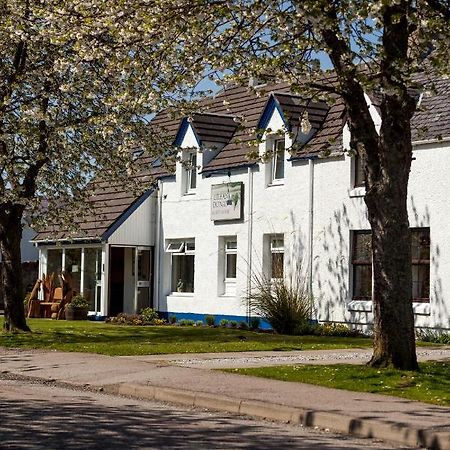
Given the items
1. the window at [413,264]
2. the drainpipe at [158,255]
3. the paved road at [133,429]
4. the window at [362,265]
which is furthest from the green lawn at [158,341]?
the paved road at [133,429]

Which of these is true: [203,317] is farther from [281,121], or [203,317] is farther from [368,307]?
[368,307]

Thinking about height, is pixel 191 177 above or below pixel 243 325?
above

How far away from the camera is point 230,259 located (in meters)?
32.5

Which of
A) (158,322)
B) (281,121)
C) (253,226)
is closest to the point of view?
(281,121)

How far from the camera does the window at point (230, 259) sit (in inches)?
1271

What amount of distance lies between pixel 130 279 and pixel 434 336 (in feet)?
44.9

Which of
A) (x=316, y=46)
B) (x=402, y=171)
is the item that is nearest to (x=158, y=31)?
(x=316, y=46)

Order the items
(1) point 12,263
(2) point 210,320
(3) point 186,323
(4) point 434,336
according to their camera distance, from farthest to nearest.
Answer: (3) point 186,323
(2) point 210,320
(1) point 12,263
(4) point 434,336

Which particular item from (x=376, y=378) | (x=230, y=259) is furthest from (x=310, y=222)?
(x=376, y=378)

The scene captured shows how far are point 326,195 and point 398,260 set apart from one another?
12977mm

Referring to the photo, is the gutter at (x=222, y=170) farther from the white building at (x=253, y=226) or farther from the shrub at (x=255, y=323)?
the shrub at (x=255, y=323)

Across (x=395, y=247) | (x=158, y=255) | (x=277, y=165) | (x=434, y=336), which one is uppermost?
(x=277, y=165)

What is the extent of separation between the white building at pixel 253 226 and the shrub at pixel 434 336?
0.81 feet

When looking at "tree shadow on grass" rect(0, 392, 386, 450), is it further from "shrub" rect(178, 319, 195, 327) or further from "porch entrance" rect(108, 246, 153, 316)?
"porch entrance" rect(108, 246, 153, 316)
